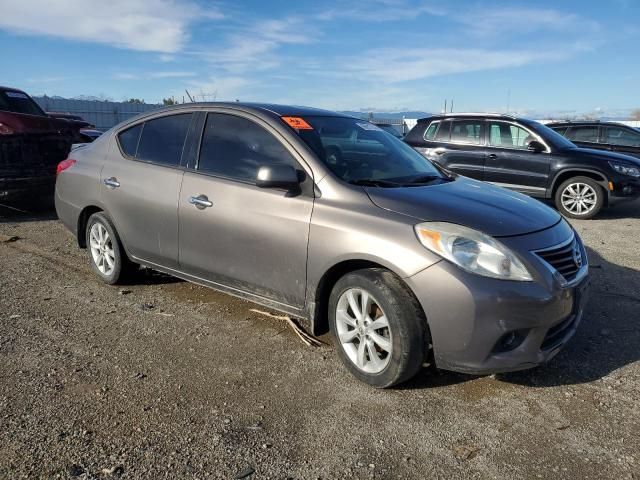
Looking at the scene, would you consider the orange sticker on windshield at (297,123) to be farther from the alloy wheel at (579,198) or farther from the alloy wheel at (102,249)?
the alloy wheel at (579,198)

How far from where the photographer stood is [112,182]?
4.73 metres

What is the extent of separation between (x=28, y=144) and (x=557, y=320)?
7358 mm

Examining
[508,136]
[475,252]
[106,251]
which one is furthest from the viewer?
[508,136]

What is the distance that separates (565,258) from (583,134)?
432 inches

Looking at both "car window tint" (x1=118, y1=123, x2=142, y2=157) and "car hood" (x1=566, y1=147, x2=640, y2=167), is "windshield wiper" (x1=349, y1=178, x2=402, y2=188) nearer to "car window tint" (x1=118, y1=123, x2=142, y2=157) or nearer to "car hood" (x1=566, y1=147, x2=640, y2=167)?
"car window tint" (x1=118, y1=123, x2=142, y2=157)

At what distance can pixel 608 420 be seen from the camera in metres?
2.92

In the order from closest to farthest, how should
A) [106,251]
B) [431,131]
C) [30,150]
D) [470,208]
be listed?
[470,208]
[106,251]
[30,150]
[431,131]

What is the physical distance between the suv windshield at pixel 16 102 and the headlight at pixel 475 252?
795 cm

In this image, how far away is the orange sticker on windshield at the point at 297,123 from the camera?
379 cm

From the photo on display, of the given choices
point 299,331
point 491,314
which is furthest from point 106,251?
point 491,314

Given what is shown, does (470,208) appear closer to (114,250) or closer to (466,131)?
(114,250)

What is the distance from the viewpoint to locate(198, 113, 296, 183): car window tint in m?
3.77

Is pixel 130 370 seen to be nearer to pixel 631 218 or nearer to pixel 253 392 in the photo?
pixel 253 392

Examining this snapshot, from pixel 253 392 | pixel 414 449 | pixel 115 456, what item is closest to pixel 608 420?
pixel 414 449
